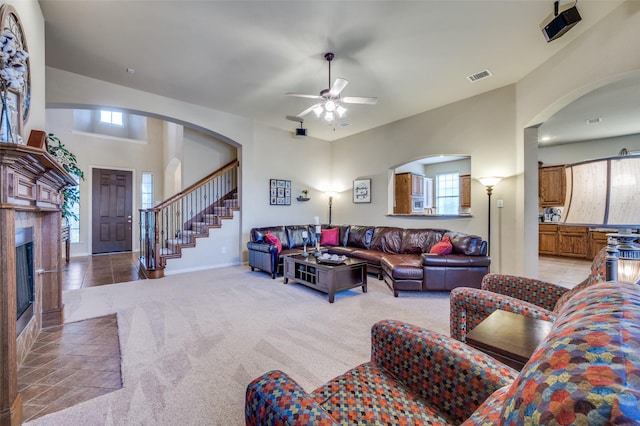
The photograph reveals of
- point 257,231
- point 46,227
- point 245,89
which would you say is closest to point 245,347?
point 46,227

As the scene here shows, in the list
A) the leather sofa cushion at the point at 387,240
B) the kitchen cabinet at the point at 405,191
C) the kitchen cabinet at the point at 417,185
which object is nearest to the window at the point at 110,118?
the leather sofa cushion at the point at 387,240

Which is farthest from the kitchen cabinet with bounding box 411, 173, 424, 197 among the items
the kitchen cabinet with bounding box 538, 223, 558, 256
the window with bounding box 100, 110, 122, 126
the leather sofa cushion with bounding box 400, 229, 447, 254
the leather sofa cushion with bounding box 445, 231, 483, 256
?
the window with bounding box 100, 110, 122, 126

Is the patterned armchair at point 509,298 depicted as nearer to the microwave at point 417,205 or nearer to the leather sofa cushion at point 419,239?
the leather sofa cushion at point 419,239

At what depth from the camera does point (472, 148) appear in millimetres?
4664

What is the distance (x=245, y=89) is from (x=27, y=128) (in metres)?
2.87

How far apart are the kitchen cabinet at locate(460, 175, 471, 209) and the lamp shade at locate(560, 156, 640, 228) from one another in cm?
695

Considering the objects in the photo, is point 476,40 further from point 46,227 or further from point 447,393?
point 46,227

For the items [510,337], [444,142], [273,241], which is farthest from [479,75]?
[273,241]

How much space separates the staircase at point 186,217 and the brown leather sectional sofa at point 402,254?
4.08ft

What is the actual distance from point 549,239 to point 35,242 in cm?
993

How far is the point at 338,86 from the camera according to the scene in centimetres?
327

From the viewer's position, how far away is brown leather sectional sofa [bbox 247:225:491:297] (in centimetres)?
372

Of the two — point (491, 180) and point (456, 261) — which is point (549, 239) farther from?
point (456, 261)

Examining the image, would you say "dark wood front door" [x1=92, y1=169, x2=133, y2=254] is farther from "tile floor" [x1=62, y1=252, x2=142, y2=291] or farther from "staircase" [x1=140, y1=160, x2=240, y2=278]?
"staircase" [x1=140, y1=160, x2=240, y2=278]
